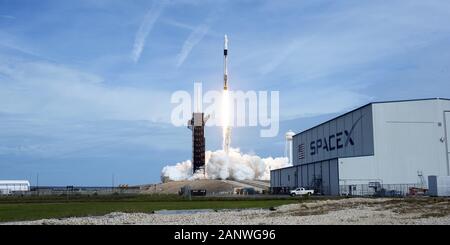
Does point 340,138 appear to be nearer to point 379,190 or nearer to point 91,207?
point 379,190

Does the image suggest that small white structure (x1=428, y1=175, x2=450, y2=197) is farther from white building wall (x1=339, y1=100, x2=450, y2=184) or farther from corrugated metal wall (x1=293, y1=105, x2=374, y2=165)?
corrugated metal wall (x1=293, y1=105, x2=374, y2=165)

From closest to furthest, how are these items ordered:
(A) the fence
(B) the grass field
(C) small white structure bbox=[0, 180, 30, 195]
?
(B) the grass field → (A) the fence → (C) small white structure bbox=[0, 180, 30, 195]

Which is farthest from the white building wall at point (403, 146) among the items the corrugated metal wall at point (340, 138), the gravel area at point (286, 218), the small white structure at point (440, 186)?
the gravel area at point (286, 218)

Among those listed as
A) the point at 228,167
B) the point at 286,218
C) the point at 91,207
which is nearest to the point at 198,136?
the point at 228,167

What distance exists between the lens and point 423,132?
8044cm

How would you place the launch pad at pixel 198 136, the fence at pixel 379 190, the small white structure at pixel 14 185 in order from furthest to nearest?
the small white structure at pixel 14 185
the launch pad at pixel 198 136
the fence at pixel 379 190

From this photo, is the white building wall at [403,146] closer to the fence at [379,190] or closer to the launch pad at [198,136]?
the fence at [379,190]

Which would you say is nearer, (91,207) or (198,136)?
(91,207)

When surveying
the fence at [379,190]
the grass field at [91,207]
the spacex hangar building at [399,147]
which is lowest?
the grass field at [91,207]

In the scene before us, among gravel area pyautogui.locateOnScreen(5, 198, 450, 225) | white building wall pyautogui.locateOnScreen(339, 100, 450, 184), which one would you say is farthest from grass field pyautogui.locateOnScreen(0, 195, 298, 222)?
white building wall pyautogui.locateOnScreen(339, 100, 450, 184)

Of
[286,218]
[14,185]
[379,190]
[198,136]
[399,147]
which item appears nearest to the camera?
[286,218]
